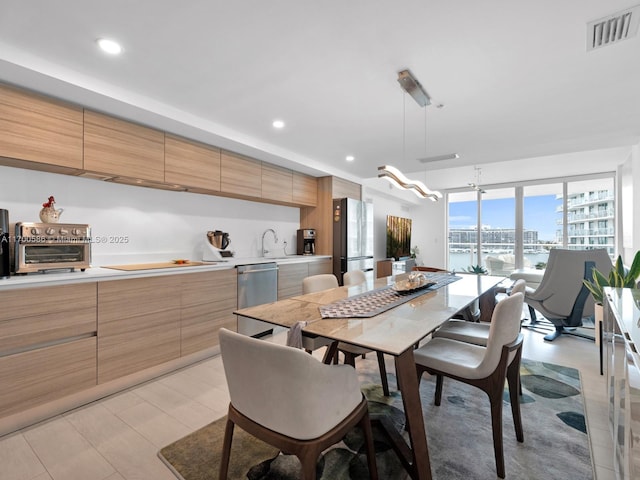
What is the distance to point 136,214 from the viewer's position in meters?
3.04

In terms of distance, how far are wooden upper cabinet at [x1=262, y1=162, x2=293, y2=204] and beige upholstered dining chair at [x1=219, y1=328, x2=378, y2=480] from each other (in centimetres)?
305

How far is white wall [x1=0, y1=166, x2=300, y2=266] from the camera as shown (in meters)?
2.37

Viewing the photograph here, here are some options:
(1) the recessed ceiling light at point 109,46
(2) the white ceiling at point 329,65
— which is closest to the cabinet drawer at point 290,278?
(2) the white ceiling at point 329,65

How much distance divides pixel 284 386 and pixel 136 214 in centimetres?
276

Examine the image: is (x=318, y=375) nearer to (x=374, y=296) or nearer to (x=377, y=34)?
(x=374, y=296)

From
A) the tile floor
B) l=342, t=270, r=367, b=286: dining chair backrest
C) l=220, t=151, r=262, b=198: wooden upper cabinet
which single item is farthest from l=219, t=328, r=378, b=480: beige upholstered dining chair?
l=220, t=151, r=262, b=198: wooden upper cabinet

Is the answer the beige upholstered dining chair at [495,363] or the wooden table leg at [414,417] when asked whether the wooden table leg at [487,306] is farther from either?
the wooden table leg at [414,417]

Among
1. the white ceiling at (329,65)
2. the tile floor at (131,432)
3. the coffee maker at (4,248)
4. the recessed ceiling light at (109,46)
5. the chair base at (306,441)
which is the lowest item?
the tile floor at (131,432)

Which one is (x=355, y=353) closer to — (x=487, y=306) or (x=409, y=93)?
(x=487, y=306)

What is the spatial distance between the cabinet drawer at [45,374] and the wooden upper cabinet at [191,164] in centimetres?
162

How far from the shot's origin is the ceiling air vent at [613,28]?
1615 millimetres

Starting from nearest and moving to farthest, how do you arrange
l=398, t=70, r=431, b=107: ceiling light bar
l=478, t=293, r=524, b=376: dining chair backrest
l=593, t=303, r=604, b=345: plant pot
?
l=478, t=293, r=524, b=376: dining chair backrest
l=398, t=70, r=431, b=107: ceiling light bar
l=593, t=303, r=604, b=345: plant pot

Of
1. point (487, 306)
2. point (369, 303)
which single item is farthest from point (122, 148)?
point (487, 306)

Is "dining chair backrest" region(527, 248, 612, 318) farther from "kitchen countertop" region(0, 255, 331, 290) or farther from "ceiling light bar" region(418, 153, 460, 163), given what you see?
"kitchen countertop" region(0, 255, 331, 290)
